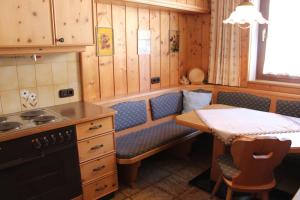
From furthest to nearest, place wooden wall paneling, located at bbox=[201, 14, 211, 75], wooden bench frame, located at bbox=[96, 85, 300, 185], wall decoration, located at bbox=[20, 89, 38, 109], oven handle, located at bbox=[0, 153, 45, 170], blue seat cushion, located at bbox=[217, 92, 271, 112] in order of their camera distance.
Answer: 1. wooden wall paneling, located at bbox=[201, 14, 211, 75]
2. blue seat cushion, located at bbox=[217, 92, 271, 112]
3. wooden bench frame, located at bbox=[96, 85, 300, 185]
4. wall decoration, located at bbox=[20, 89, 38, 109]
5. oven handle, located at bbox=[0, 153, 45, 170]

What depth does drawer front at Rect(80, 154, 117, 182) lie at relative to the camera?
227cm

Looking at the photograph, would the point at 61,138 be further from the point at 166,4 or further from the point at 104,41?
the point at 166,4

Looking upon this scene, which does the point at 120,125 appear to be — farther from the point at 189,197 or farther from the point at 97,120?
the point at 189,197

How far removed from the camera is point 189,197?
253cm

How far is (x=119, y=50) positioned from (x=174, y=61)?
1.03 m

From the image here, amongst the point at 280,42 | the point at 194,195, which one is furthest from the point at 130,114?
the point at 280,42

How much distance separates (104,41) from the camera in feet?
9.43

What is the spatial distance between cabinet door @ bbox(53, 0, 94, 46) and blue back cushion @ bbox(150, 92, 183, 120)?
1.24 metres

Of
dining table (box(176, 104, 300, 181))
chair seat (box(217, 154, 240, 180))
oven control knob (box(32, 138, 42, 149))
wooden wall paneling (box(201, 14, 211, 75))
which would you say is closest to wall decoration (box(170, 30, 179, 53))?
wooden wall paneling (box(201, 14, 211, 75))

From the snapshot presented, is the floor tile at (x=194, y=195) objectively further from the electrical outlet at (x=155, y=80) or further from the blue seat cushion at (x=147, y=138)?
the electrical outlet at (x=155, y=80)

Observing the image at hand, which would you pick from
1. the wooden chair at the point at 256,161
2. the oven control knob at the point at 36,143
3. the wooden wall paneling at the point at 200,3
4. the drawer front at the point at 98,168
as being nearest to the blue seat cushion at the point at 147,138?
the drawer front at the point at 98,168

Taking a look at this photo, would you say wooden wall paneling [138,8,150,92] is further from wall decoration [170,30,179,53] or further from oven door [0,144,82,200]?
oven door [0,144,82,200]

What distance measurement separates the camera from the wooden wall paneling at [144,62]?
127 inches

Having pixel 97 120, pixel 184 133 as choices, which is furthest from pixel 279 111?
pixel 97 120
